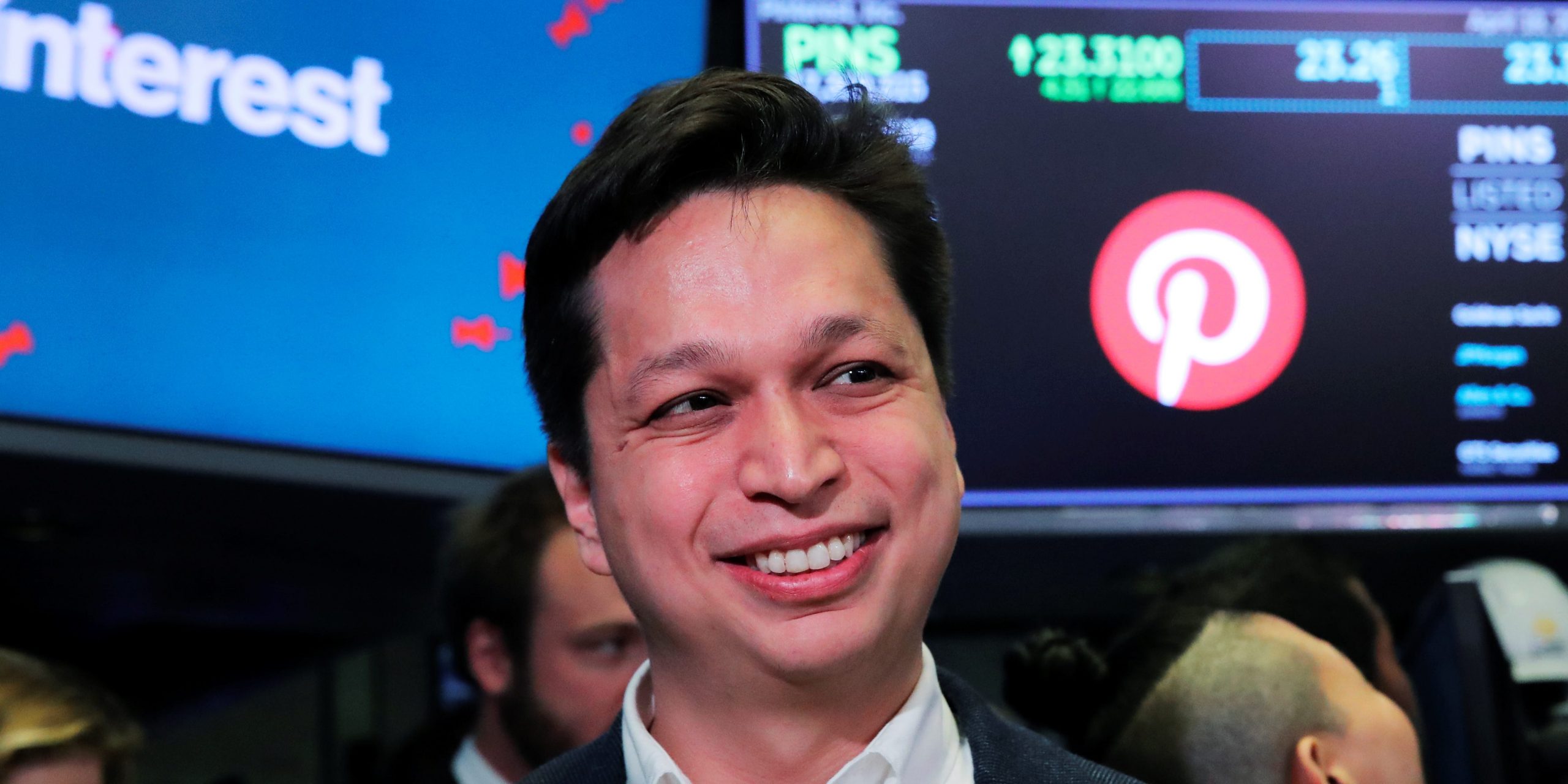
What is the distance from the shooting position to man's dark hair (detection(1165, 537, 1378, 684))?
73.4 inches

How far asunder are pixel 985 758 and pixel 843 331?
0.35 m

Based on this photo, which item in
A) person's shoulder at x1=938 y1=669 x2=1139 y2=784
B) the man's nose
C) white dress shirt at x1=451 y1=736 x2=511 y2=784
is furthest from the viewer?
white dress shirt at x1=451 y1=736 x2=511 y2=784

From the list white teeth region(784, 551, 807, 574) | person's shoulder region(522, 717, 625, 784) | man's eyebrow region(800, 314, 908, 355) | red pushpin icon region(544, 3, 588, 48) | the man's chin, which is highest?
red pushpin icon region(544, 3, 588, 48)

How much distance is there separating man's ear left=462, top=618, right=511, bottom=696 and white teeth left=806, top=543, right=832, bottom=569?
1.12m

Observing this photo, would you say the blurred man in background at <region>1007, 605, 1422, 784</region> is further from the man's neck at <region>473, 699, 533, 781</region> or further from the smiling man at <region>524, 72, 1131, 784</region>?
the man's neck at <region>473, 699, 533, 781</region>

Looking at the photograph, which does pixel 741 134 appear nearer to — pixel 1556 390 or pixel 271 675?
pixel 1556 390

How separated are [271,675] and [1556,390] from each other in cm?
193

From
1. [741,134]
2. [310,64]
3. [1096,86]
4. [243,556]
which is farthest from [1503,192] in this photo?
[243,556]

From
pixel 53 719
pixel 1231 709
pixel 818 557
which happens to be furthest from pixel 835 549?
pixel 53 719

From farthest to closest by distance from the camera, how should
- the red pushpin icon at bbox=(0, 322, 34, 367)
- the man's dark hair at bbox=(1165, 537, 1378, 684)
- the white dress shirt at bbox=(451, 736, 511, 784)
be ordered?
the white dress shirt at bbox=(451, 736, 511, 784), the man's dark hair at bbox=(1165, 537, 1378, 684), the red pushpin icon at bbox=(0, 322, 34, 367)

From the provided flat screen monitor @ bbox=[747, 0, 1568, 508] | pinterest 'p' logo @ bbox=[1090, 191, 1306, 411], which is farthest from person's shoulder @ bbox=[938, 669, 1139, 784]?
pinterest 'p' logo @ bbox=[1090, 191, 1306, 411]

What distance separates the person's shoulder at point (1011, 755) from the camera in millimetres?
1199

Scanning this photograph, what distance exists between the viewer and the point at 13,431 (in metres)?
1.64

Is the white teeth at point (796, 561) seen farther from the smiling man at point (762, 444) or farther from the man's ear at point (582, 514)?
the man's ear at point (582, 514)
